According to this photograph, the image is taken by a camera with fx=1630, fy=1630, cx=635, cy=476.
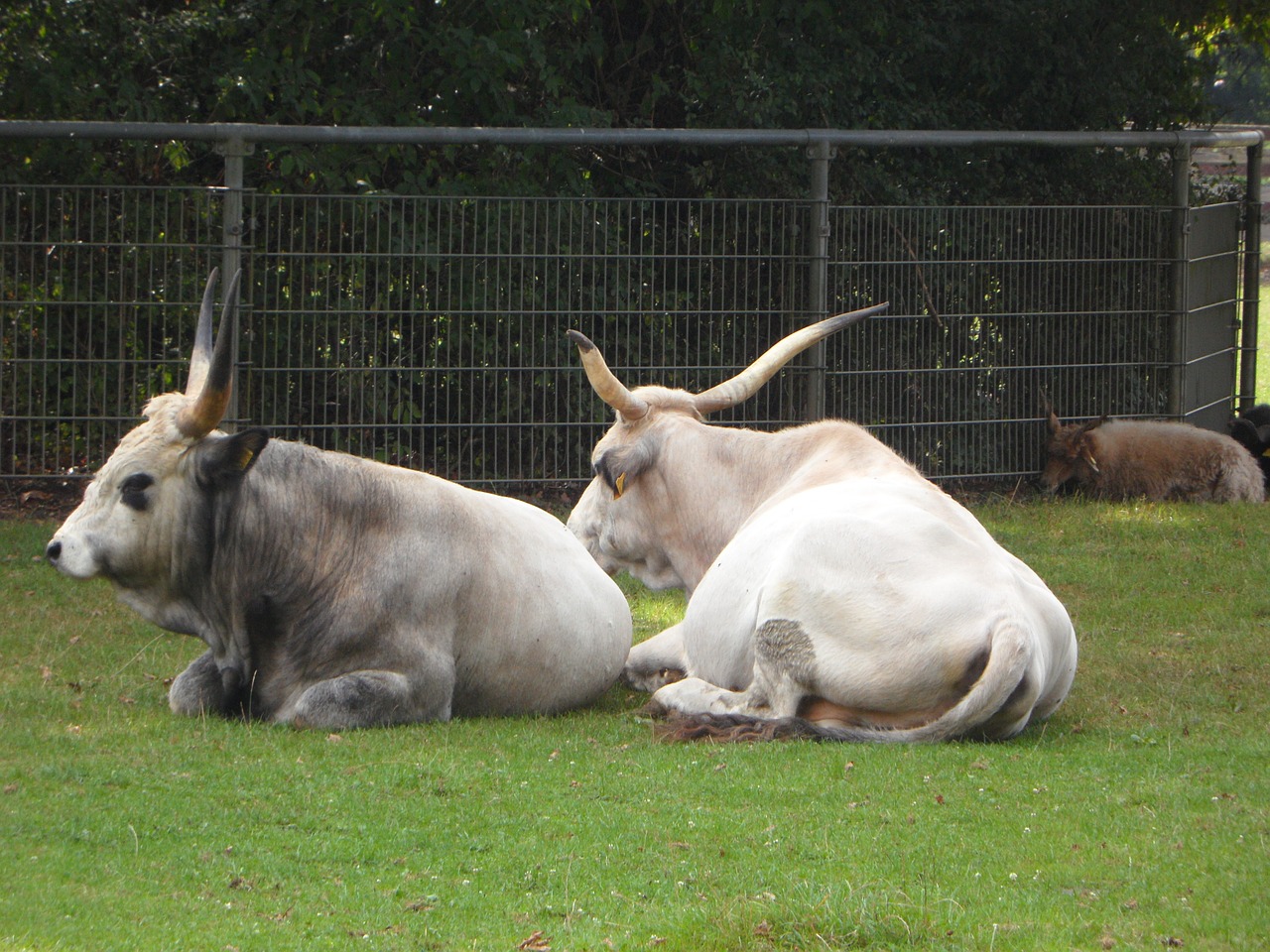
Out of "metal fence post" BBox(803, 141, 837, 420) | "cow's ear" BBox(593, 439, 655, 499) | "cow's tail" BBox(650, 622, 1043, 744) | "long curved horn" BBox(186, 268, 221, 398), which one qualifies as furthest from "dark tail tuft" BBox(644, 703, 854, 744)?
"metal fence post" BBox(803, 141, 837, 420)

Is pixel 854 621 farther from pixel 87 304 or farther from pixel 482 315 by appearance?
pixel 87 304

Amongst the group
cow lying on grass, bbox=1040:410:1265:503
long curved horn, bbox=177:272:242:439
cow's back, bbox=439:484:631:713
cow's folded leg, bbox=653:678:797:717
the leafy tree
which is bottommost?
cow's folded leg, bbox=653:678:797:717

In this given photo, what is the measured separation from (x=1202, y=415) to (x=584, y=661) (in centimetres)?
889

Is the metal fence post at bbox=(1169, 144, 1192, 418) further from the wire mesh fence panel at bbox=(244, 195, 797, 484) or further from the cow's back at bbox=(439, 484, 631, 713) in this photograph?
the cow's back at bbox=(439, 484, 631, 713)

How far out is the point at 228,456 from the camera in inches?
235

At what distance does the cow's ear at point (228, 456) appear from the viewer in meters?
5.93

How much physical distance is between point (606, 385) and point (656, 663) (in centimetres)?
133

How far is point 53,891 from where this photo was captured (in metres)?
3.90

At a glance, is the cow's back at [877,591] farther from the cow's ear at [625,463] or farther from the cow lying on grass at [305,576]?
the cow's ear at [625,463]

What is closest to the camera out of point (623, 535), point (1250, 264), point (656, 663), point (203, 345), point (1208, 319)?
point (203, 345)

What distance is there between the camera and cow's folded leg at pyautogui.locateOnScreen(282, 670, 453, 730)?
5.79m

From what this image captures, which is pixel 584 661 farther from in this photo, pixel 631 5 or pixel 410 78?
pixel 631 5

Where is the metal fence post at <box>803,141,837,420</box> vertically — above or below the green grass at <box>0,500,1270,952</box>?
above

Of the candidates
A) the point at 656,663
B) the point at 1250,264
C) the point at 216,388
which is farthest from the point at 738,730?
the point at 1250,264
